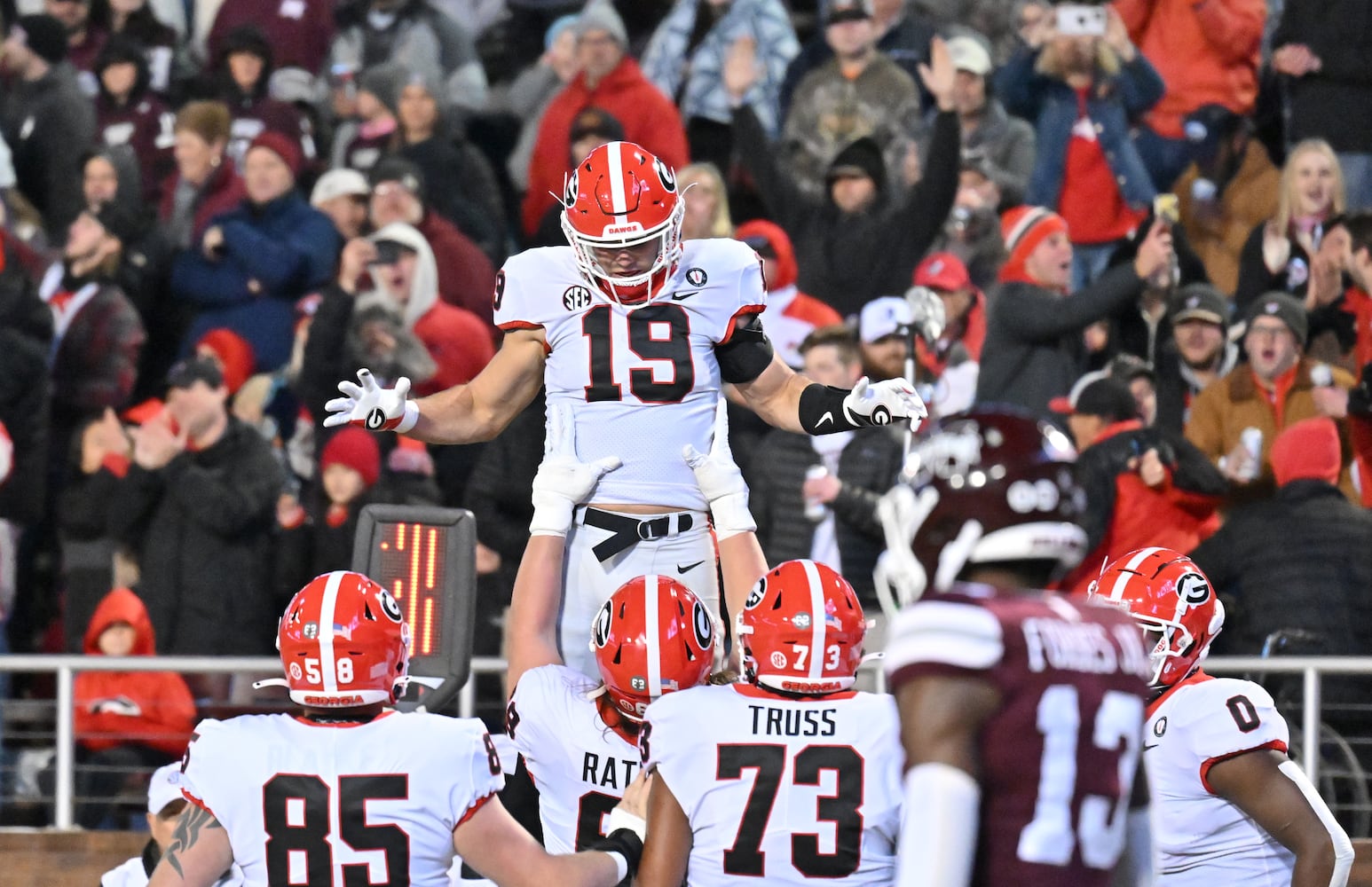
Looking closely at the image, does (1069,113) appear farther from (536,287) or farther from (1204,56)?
(536,287)

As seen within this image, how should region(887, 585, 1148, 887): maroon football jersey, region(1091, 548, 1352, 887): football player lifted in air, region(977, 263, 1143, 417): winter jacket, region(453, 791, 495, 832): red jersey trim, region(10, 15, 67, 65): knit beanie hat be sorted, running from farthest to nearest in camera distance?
1. region(10, 15, 67, 65): knit beanie hat
2. region(977, 263, 1143, 417): winter jacket
3. region(1091, 548, 1352, 887): football player lifted in air
4. region(453, 791, 495, 832): red jersey trim
5. region(887, 585, 1148, 887): maroon football jersey

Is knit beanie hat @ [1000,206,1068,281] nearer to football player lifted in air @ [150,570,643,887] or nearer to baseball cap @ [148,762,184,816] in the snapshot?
baseball cap @ [148,762,184,816]

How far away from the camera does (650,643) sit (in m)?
4.96

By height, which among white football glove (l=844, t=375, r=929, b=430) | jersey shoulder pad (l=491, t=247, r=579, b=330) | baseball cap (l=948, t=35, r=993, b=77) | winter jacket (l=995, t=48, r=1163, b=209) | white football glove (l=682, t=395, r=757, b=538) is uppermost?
baseball cap (l=948, t=35, r=993, b=77)

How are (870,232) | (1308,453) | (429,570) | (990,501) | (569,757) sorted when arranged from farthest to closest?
(870,232)
(1308,453)
(429,570)
(569,757)
(990,501)

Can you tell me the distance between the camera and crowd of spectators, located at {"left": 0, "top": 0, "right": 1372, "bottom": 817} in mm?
8438

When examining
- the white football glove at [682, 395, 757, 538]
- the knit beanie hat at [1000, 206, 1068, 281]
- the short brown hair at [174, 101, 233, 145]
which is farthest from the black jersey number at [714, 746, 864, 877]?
the short brown hair at [174, 101, 233, 145]

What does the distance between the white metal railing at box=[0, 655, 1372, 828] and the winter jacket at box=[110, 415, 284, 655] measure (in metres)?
0.79

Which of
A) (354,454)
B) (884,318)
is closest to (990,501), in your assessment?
(884,318)

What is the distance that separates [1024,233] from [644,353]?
351 cm

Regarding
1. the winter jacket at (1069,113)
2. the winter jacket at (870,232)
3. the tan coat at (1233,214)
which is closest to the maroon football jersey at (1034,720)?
the winter jacket at (870,232)

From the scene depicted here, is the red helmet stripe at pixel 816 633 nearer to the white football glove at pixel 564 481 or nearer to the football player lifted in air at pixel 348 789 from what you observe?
the football player lifted in air at pixel 348 789

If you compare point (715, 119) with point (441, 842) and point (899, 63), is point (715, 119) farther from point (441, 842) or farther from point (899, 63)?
point (441, 842)

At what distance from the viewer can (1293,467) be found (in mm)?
7945
